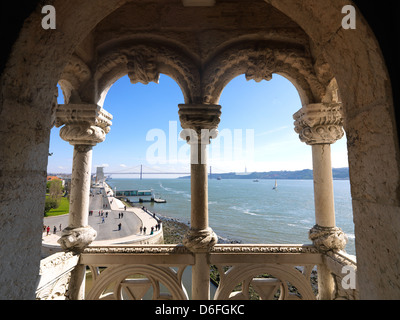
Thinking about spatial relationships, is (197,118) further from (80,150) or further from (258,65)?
(80,150)

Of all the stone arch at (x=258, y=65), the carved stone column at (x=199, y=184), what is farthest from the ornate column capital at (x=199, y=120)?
the stone arch at (x=258, y=65)

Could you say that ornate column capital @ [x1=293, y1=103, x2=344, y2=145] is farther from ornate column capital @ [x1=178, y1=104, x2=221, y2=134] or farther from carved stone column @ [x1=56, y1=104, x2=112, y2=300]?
carved stone column @ [x1=56, y1=104, x2=112, y2=300]

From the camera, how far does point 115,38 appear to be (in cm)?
269

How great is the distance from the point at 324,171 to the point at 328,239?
2.92 feet

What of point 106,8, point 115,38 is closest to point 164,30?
point 115,38

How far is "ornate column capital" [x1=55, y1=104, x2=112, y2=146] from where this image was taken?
2.61 meters

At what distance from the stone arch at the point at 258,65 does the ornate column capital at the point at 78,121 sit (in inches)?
60.6

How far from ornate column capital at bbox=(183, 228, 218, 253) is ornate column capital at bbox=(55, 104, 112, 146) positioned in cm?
186

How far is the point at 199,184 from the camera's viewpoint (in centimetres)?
256
